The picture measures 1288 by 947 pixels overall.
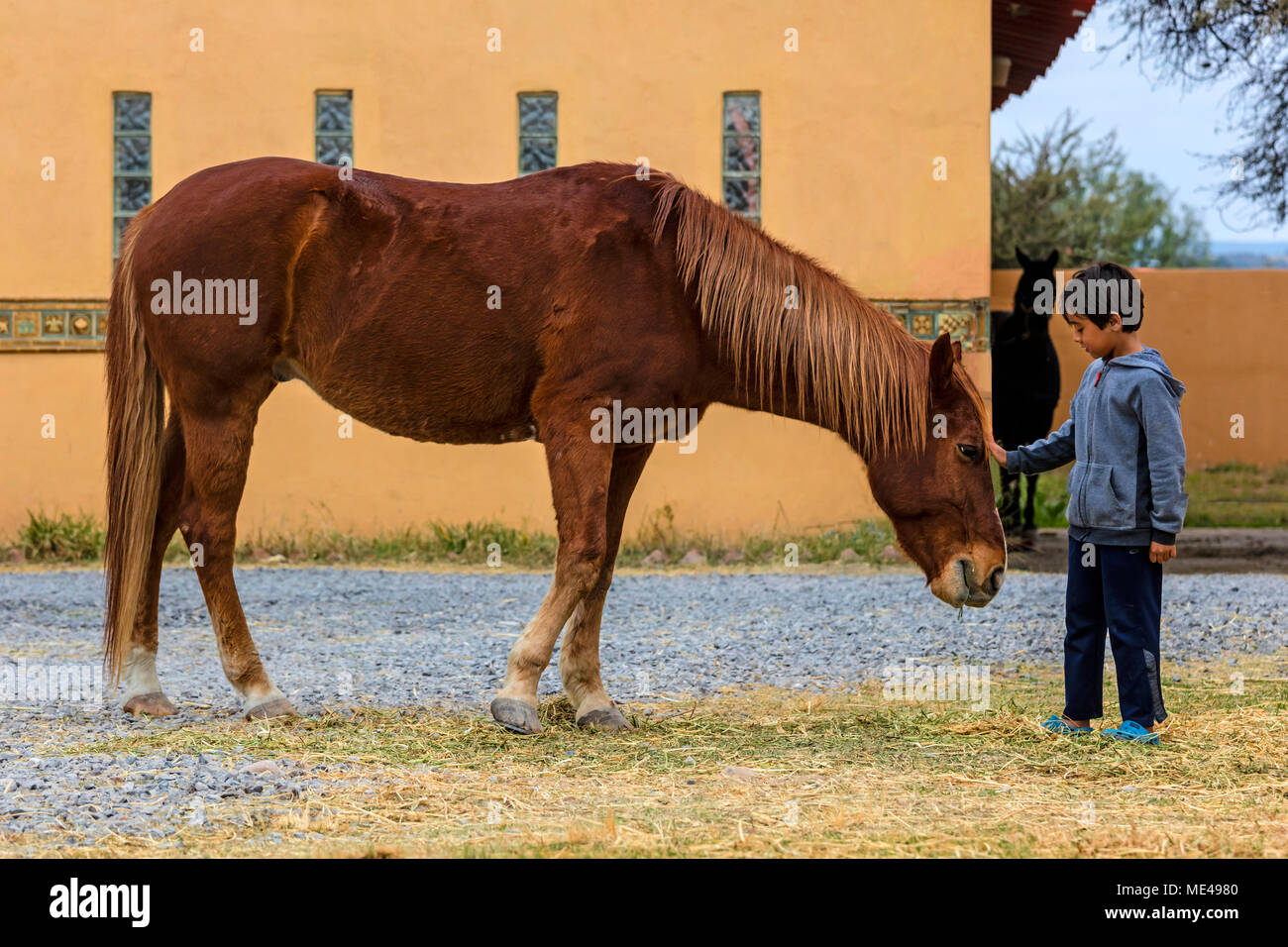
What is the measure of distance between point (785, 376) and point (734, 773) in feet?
4.87

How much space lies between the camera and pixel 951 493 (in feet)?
15.7

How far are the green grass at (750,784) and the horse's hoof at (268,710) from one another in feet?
0.28

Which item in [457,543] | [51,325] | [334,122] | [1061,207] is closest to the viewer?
[457,543]

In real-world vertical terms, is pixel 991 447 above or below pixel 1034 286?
below

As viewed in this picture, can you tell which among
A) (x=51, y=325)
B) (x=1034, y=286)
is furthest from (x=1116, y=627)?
(x=51, y=325)

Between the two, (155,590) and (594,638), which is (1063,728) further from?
(155,590)

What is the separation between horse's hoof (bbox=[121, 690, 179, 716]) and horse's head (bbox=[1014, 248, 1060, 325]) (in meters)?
7.96

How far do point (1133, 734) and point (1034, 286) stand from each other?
22.3ft

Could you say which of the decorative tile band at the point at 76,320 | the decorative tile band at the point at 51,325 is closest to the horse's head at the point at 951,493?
the decorative tile band at the point at 76,320

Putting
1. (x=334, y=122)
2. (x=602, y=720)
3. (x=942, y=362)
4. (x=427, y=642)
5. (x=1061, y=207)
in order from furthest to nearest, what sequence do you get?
1. (x=1061, y=207)
2. (x=334, y=122)
3. (x=427, y=642)
4. (x=602, y=720)
5. (x=942, y=362)

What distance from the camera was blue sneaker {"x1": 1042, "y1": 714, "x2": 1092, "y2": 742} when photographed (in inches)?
191

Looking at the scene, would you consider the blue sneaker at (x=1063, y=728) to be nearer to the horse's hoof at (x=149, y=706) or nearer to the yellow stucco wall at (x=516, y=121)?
the horse's hoof at (x=149, y=706)

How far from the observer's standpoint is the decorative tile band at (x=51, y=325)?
1130 cm

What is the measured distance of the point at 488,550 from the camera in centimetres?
1104
